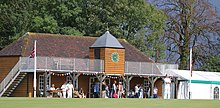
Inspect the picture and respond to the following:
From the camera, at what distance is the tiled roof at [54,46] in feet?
192

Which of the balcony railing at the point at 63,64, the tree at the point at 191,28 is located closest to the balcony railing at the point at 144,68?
the balcony railing at the point at 63,64

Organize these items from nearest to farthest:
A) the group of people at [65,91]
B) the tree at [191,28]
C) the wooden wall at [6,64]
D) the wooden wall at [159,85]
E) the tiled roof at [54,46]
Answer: the group of people at [65,91] < the wooden wall at [6,64] < the tiled roof at [54,46] < the wooden wall at [159,85] < the tree at [191,28]

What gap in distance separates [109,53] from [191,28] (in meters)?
22.8

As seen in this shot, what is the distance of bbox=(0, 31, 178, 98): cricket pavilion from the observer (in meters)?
55.4

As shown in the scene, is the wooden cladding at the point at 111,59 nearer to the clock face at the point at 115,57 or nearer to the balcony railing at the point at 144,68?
the clock face at the point at 115,57

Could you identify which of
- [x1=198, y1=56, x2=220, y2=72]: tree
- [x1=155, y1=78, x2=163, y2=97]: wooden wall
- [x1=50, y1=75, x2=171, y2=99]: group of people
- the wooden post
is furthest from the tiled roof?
[x1=198, y1=56, x2=220, y2=72]: tree

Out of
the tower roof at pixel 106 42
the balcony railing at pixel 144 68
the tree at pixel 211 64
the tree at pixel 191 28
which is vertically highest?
the tree at pixel 191 28

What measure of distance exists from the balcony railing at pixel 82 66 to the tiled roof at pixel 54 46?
1901 mm

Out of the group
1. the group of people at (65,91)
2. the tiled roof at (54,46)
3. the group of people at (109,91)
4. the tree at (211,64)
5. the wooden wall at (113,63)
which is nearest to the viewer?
the group of people at (65,91)

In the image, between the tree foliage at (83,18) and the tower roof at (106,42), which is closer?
the tower roof at (106,42)

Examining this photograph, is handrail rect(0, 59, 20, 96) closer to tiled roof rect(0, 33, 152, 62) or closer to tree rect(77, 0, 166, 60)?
tiled roof rect(0, 33, 152, 62)

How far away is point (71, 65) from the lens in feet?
185

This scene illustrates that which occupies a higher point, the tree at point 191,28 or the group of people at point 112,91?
the tree at point 191,28

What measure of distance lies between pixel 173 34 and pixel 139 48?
8.93 m
